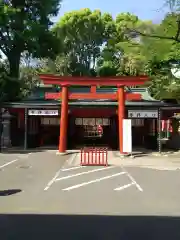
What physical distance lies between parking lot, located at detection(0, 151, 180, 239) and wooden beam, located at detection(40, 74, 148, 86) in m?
8.14

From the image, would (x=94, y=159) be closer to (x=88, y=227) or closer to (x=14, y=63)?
(x=88, y=227)

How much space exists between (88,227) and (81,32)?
4439cm

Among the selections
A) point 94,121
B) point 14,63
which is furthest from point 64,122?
point 14,63

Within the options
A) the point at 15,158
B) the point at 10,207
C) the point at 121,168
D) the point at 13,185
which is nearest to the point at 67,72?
the point at 15,158

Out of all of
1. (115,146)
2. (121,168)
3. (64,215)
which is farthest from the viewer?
(115,146)

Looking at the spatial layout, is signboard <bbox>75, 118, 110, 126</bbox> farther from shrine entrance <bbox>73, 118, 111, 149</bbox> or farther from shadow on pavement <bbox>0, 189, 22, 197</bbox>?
shadow on pavement <bbox>0, 189, 22, 197</bbox>

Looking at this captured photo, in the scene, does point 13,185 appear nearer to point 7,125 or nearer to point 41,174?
point 41,174

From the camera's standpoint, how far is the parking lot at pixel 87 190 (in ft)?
30.1

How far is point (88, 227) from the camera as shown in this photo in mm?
7340

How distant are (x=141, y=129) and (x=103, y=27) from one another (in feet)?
70.3

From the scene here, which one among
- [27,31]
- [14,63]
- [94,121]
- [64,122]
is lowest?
[64,122]

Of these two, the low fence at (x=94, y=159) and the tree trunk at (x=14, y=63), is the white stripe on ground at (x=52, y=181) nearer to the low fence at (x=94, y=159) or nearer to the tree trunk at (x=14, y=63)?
the low fence at (x=94, y=159)

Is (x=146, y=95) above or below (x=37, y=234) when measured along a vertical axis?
above

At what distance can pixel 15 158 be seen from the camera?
23.0 m
